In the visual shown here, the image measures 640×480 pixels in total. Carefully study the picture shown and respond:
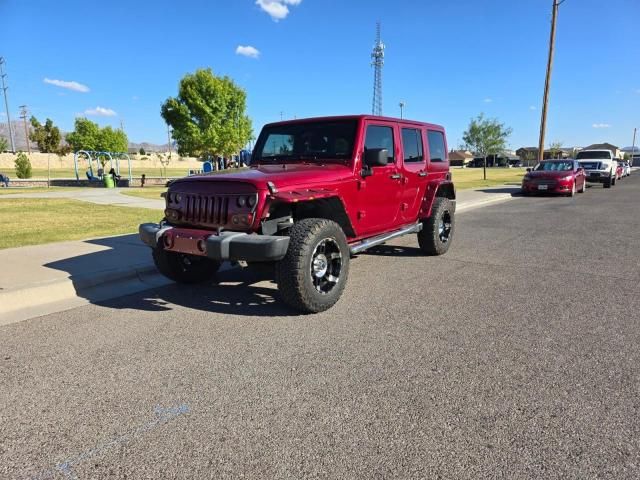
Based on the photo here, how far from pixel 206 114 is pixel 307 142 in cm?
2785

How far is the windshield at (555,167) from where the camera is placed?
60.7 feet

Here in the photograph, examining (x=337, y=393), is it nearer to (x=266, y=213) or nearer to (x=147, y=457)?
(x=147, y=457)

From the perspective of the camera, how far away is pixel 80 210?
1206cm

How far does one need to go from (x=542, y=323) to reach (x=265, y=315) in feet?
8.56

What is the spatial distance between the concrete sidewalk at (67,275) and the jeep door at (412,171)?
11.3ft

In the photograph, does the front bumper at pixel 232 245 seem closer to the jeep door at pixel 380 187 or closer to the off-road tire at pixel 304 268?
the off-road tire at pixel 304 268

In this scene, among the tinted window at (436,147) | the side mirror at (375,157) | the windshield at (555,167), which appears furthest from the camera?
the windshield at (555,167)

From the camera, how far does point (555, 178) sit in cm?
1770

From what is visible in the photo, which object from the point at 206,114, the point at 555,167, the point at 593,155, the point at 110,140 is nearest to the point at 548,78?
the point at 593,155

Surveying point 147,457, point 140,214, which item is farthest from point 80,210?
point 147,457

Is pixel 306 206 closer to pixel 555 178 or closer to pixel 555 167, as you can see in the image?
pixel 555 178

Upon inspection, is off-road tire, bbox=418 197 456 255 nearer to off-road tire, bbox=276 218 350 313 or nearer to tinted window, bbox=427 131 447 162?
tinted window, bbox=427 131 447 162

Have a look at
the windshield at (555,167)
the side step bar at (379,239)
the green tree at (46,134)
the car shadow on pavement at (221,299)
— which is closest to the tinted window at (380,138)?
the side step bar at (379,239)

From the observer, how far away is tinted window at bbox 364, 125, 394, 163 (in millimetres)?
5383
